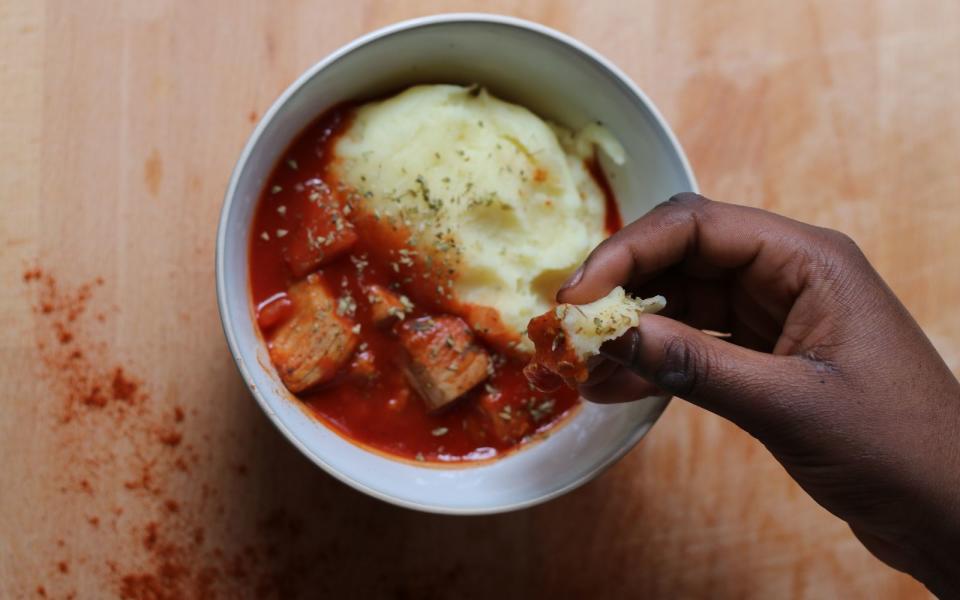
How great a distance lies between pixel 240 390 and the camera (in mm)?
2477

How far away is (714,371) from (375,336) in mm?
957

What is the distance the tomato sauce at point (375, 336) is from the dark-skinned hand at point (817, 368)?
0.31 metres

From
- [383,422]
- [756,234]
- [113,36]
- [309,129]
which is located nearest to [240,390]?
[383,422]

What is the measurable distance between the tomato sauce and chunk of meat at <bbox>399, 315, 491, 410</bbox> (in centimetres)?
3

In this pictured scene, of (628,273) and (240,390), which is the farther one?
(240,390)

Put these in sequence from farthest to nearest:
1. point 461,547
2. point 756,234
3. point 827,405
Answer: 1. point 461,547
2. point 756,234
3. point 827,405

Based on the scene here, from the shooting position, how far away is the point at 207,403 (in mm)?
2467

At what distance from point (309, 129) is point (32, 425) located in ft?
3.70

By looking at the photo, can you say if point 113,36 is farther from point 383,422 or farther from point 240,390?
point 383,422

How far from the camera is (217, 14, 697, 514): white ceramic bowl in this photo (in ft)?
7.04

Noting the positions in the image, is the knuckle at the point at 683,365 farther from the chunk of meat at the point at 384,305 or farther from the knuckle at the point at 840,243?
the chunk of meat at the point at 384,305

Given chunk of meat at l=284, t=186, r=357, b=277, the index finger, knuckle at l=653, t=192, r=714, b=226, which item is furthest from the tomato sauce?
knuckle at l=653, t=192, r=714, b=226

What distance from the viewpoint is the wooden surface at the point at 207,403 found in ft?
8.03

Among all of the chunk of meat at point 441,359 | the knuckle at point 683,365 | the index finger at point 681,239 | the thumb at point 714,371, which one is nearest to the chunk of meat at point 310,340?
the chunk of meat at point 441,359
